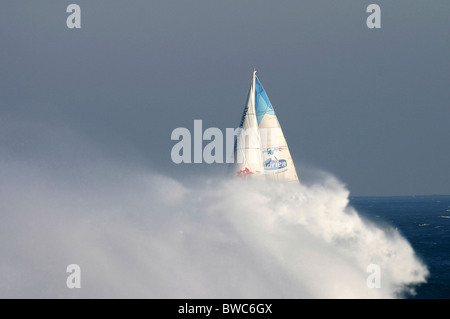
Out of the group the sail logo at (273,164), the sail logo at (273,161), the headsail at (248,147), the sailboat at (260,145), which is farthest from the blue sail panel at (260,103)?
the sail logo at (273,164)

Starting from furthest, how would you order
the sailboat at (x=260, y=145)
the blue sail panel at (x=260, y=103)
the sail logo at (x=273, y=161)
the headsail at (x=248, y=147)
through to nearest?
1. the blue sail panel at (x=260, y=103)
2. the sail logo at (x=273, y=161)
3. the sailboat at (x=260, y=145)
4. the headsail at (x=248, y=147)

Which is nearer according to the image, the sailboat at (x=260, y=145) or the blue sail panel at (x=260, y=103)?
the sailboat at (x=260, y=145)

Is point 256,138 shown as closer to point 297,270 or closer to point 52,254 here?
point 297,270

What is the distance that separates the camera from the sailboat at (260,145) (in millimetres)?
47344

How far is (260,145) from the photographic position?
48469mm

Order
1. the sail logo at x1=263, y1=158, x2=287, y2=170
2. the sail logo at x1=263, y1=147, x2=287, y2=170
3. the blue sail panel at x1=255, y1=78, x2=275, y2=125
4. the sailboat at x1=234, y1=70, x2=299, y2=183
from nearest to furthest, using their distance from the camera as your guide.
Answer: the sailboat at x1=234, y1=70, x2=299, y2=183, the sail logo at x1=263, y1=158, x2=287, y2=170, the sail logo at x1=263, y1=147, x2=287, y2=170, the blue sail panel at x1=255, y1=78, x2=275, y2=125

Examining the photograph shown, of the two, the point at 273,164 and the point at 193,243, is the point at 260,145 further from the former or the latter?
the point at 193,243

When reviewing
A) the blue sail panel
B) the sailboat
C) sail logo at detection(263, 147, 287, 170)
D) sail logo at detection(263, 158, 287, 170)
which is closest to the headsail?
the sailboat

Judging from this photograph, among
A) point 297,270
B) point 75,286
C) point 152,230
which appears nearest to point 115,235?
point 152,230

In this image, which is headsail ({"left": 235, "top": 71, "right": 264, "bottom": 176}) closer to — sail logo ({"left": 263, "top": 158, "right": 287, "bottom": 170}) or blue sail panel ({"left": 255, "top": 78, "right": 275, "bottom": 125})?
blue sail panel ({"left": 255, "top": 78, "right": 275, "bottom": 125})

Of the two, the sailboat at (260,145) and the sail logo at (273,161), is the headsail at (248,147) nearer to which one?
the sailboat at (260,145)

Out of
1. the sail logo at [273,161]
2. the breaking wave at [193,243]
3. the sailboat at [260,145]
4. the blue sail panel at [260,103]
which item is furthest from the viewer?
the blue sail panel at [260,103]

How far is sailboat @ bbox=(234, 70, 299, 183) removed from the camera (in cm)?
4734

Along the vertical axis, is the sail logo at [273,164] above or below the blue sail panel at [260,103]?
below
